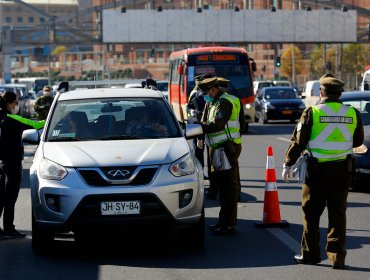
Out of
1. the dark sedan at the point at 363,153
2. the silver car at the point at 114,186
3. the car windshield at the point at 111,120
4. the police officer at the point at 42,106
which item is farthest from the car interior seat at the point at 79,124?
the police officer at the point at 42,106

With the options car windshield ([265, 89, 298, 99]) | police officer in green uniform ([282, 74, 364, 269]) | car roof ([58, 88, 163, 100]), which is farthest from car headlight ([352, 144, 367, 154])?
car windshield ([265, 89, 298, 99])

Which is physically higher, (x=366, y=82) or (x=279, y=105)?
(x=366, y=82)

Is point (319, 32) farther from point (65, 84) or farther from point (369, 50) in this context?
point (65, 84)

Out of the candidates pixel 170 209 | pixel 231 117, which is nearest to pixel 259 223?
pixel 231 117

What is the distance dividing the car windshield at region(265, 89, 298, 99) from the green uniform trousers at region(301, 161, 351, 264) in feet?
113

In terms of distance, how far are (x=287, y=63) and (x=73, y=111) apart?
114m

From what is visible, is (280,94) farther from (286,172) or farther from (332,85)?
(332,85)

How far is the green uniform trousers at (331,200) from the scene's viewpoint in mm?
9336

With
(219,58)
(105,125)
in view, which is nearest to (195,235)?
(105,125)

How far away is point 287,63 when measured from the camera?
124812 millimetres

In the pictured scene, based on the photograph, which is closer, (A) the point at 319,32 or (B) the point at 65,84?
(B) the point at 65,84

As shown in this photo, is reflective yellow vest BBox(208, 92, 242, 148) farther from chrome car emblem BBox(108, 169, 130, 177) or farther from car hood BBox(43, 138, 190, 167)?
chrome car emblem BBox(108, 169, 130, 177)

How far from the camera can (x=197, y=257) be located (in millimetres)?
10305

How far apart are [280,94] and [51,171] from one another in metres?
34.2
